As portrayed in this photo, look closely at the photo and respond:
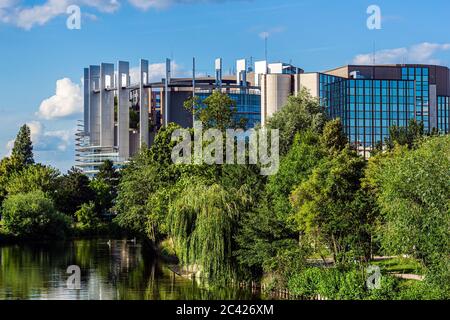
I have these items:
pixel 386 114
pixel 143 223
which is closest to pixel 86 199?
pixel 143 223

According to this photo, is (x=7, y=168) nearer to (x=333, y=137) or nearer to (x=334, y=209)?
(x=333, y=137)

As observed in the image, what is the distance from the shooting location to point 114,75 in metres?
116

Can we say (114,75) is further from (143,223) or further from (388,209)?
(388,209)

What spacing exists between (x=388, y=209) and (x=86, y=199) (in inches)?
2355

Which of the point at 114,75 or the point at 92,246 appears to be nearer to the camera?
the point at 92,246

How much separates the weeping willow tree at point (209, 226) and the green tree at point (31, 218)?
1190 inches

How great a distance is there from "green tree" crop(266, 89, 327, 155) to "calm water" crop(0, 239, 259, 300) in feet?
34.7

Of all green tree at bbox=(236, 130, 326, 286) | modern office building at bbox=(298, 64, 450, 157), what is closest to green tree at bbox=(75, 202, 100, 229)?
modern office building at bbox=(298, 64, 450, 157)

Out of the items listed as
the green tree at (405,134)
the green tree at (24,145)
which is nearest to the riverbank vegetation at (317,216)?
the green tree at (405,134)

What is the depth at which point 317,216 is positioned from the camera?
31.1 meters

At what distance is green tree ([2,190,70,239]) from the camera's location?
212ft

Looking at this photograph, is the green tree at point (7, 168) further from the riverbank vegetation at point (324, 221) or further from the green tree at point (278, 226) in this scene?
the green tree at point (278, 226)

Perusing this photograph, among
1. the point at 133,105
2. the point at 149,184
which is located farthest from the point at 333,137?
the point at 133,105

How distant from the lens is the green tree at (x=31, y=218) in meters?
64.6
